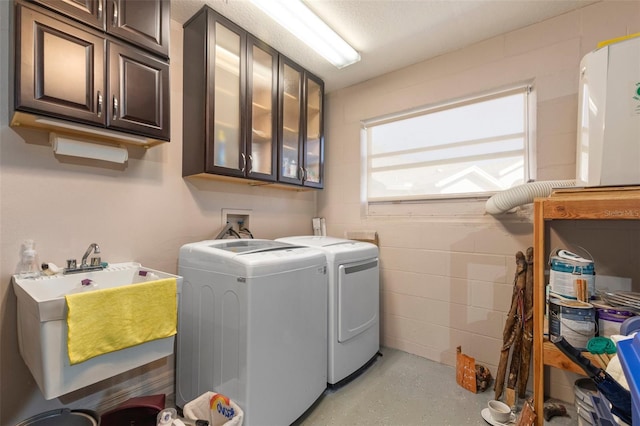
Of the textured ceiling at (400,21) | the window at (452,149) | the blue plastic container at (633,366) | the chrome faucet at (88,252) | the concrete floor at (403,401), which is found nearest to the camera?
the blue plastic container at (633,366)

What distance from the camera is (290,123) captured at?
2.46 meters

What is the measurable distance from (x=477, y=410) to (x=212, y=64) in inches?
109

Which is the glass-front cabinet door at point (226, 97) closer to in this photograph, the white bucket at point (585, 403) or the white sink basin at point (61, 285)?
the white sink basin at point (61, 285)

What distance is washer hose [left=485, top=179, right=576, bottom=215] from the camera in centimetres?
169

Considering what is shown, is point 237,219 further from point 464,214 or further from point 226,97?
point 464,214

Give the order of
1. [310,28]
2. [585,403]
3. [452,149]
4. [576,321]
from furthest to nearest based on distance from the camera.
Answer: [452,149] < [310,28] < [585,403] < [576,321]

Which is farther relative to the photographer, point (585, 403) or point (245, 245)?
point (245, 245)

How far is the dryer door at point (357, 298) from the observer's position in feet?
6.34

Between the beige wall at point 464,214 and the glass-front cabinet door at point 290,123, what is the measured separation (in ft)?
1.89

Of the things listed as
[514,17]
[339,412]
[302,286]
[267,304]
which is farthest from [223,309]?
[514,17]

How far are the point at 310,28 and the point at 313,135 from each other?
0.96 m

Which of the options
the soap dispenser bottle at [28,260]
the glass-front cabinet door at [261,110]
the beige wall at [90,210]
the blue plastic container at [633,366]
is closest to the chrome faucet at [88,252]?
the beige wall at [90,210]

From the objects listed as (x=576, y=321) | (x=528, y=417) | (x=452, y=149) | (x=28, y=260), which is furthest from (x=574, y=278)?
(x=28, y=260)

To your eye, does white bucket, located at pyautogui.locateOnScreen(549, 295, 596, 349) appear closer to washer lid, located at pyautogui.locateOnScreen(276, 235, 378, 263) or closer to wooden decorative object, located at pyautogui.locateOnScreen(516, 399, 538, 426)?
wooden decorative object, located at pyautogui.locateOnScreen(516, 399, 538, 426)
